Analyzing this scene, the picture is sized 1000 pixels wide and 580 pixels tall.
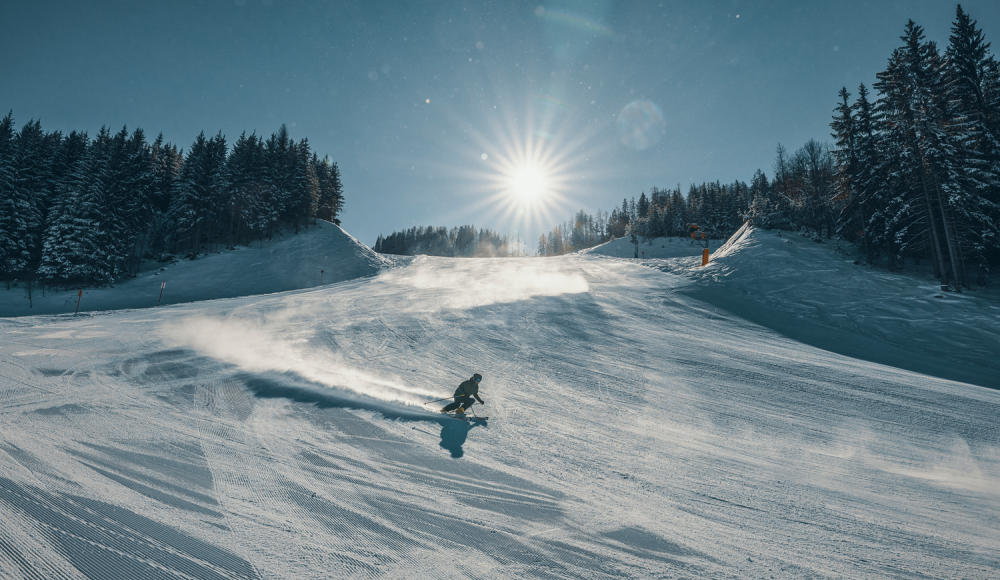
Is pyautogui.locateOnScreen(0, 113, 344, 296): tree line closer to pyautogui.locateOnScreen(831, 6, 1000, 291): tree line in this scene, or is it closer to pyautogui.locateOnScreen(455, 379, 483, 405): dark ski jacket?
pyautogui.locateOnScreen(455, 379, 483, 405): dark ski jacket

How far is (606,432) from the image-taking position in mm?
6668

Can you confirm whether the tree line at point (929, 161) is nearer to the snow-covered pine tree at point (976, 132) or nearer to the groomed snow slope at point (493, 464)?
the snow-covered pine tree at point (976, 132)

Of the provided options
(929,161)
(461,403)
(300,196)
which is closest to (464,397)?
(461,403)

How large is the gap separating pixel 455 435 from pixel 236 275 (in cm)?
3670

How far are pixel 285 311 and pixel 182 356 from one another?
23.9ft

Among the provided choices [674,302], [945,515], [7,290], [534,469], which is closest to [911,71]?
[674,302]

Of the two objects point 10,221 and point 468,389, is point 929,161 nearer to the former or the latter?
point 468,389

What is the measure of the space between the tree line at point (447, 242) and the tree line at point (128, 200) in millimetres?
76704

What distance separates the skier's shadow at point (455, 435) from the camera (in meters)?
5.88

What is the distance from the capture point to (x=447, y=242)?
150500 millimetres

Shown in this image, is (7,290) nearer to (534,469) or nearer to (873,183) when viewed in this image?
(534,469)

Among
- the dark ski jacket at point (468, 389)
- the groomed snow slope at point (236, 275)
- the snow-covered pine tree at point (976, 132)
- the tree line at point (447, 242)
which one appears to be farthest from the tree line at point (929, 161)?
the tree line at point (447, 242)

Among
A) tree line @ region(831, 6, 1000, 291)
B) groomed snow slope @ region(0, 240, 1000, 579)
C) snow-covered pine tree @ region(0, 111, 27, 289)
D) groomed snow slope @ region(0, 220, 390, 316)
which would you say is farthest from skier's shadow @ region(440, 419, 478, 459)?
snow-covered pine tree @ region(0, 111, 27, 289)

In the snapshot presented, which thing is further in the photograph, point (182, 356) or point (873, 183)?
point (873, 183)
